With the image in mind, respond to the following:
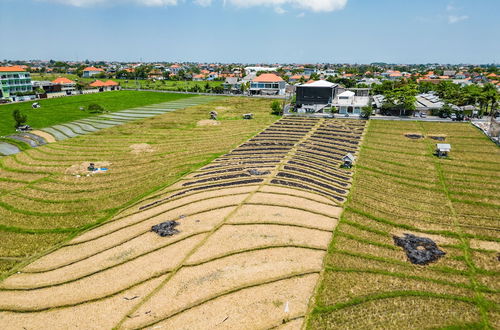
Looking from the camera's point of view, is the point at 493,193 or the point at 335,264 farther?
the point at 493,193

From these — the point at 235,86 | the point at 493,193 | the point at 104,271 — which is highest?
the point at 235,86

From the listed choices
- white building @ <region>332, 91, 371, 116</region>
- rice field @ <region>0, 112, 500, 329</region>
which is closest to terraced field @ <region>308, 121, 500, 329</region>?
rice field @ <region>0, 112, 500, 329</region>

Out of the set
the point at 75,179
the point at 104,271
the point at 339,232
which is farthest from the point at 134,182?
the point at 339,232

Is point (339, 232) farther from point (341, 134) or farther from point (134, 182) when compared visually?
point (341, 134)

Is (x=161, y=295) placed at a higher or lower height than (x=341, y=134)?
lower

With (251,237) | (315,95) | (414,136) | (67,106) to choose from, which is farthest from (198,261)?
(67,106)

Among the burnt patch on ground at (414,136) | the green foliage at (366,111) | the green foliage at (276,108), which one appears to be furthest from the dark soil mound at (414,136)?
the green foliage at (276,108)

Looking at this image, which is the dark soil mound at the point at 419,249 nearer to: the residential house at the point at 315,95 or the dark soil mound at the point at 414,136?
the dark soil mound at the point at 414,136

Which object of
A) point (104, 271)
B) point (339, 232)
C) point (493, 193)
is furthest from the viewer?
point (493, 193)
